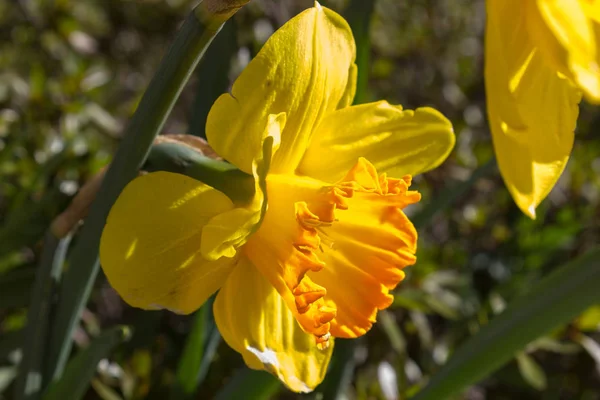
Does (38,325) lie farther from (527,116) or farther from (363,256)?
(527,116)

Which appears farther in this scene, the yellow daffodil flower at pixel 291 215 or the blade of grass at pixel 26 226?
the blade of grass at pixel 26 226

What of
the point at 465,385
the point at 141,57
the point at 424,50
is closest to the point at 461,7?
the point at 424,50

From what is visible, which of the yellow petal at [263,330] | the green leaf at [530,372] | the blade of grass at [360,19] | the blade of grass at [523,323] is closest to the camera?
the yellow petal at [263,330]

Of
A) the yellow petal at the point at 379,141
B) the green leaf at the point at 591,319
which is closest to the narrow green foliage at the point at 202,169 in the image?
the yellow petal at the point at 379,141

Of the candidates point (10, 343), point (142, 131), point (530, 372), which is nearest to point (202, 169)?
point (142, 131)

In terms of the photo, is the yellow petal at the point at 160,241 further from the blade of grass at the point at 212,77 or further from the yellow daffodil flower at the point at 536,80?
the blade of grass at the point at 212,77

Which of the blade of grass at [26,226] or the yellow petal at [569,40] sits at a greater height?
the yellow petal at [569,40]
